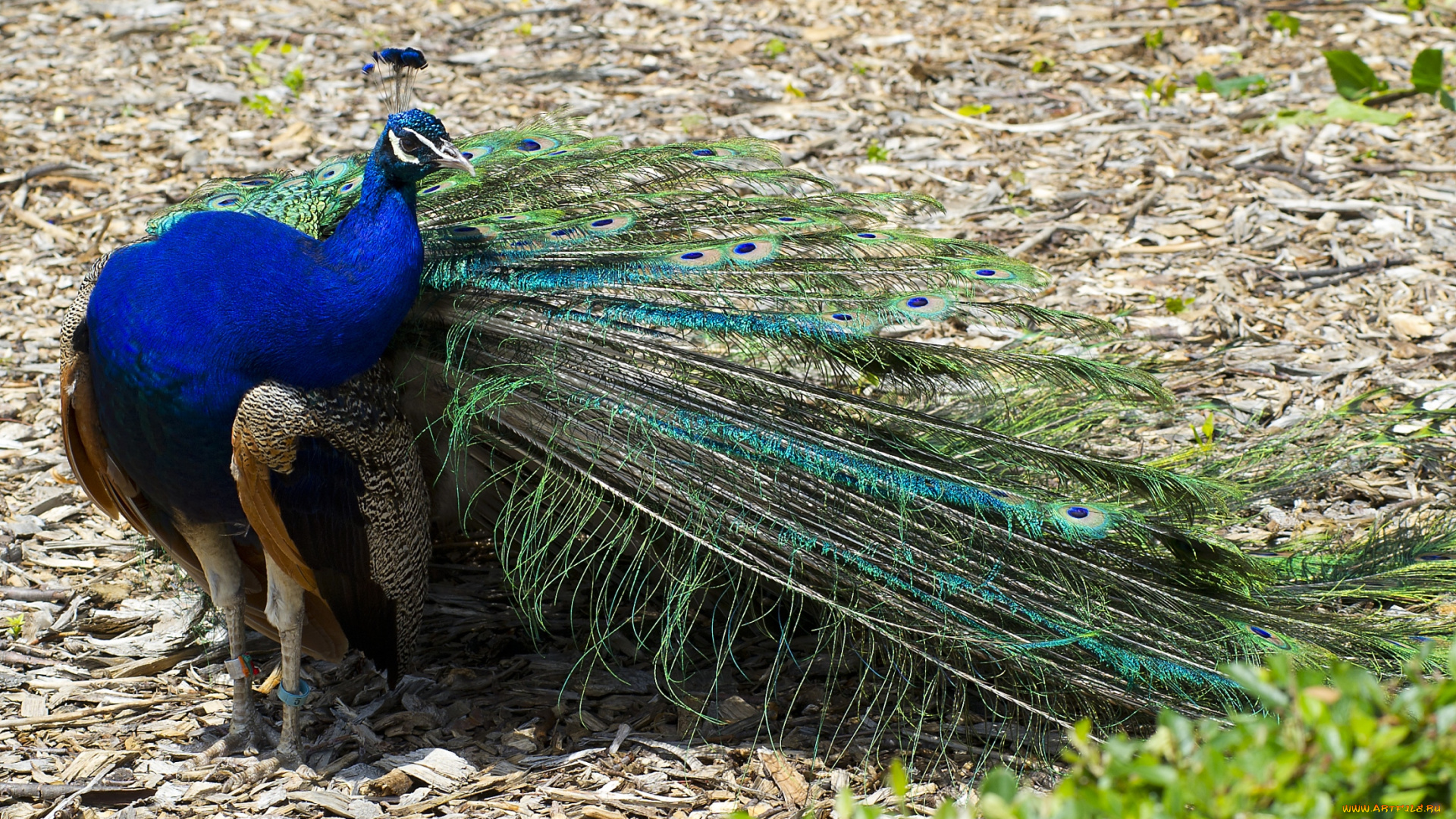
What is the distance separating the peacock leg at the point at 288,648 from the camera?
9.84 feet

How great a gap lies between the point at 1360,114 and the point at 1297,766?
5173 mm

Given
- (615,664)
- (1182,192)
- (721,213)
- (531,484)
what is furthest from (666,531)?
(1182,192)

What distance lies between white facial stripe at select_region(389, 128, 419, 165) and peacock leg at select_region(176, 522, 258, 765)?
3.31 ft

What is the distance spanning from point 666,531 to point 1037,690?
3.08ft

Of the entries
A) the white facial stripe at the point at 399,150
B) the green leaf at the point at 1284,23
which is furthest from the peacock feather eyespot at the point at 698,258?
the green leaf at the point at 1284,23

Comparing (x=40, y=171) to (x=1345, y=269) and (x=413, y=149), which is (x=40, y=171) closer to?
(x=413, y=149)

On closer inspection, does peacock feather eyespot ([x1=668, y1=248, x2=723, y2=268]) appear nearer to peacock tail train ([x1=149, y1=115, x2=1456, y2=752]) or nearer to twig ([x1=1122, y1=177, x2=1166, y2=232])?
peacock tail train ([x1=149, y1=115, x2=1456, y2=752])

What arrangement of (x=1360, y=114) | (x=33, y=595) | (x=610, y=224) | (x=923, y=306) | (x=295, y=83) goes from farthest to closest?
(x=295, y=83)
(x=1360, y=114)
(x=33, y=595)
(x=610, y=224)
(x=923, y=306)

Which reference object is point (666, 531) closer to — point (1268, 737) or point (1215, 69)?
point (1268, 737)

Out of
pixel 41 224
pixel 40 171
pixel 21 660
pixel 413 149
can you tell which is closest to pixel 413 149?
pixel 413 149

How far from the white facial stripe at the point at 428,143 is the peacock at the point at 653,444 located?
0.02 meters

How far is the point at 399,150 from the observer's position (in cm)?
276

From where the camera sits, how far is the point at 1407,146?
5449 millimetres

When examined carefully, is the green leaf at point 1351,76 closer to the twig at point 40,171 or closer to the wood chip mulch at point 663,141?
the wood chip mulch at point 663,141
